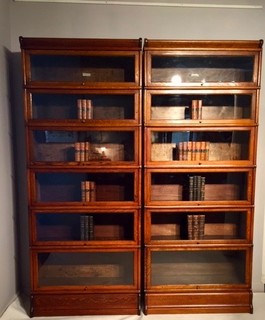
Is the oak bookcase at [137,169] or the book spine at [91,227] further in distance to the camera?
the book spine at [91,227]

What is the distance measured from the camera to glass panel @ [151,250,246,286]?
2322mm

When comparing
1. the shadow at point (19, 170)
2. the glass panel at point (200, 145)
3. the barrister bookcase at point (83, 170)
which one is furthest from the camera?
the shadow at point (19, 170)

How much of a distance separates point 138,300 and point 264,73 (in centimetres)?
238

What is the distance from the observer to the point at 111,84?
212 centimetres

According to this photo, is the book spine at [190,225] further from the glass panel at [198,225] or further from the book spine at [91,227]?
the book spine at [91,227]

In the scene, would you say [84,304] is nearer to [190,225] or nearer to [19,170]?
[190,225]

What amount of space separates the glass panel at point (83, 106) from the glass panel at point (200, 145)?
34 cm

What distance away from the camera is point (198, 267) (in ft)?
7.89

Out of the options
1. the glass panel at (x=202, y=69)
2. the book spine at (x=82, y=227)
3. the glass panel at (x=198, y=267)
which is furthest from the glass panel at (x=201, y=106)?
the glass panel at (x=198, y=267)

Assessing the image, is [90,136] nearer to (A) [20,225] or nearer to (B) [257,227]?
(A) [20,225]

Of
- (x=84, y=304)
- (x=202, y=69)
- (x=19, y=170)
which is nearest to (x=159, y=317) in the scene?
(x=84, y=304)

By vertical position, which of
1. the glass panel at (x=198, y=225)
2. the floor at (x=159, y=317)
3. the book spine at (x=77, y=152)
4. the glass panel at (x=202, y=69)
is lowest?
the floor at (x=159, y=317)

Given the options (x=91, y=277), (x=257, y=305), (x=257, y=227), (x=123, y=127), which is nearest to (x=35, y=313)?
(x=91, y=277)

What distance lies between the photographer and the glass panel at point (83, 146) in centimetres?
220
